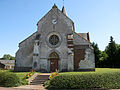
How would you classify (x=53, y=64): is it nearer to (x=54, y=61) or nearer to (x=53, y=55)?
(x=54, y=61)

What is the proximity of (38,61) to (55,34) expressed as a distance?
19.9ft

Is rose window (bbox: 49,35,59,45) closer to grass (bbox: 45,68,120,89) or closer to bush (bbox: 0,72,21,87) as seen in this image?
bush (bbox: 0,72,21,87)

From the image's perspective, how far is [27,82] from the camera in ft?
39.8

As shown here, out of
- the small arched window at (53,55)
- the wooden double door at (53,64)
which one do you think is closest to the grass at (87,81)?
the wooden double door at (53,64)

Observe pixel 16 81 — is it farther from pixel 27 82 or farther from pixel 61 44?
pixel 61 44

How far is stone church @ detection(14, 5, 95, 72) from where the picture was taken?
19891mm

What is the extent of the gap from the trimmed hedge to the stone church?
9.64 meters

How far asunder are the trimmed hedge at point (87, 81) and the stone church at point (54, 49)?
31.6 feet

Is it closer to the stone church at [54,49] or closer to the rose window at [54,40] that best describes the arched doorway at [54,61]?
the stone church at [54,49]

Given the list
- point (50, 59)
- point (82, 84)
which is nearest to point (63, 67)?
point (50, 59)

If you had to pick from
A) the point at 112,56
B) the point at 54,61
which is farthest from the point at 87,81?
the point at 112,56

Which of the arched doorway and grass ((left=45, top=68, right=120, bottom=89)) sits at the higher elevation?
the arched doorway

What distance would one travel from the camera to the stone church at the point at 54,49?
19.9m

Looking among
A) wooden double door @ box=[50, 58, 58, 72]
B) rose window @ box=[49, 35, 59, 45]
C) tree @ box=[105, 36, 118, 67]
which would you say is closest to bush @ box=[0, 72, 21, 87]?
wooden double door @ box=[50, 58, 58, 72]
